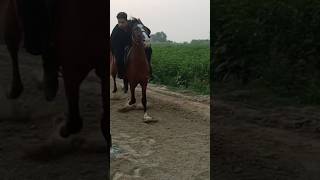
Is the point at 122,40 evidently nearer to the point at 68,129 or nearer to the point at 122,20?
the point at 122,20

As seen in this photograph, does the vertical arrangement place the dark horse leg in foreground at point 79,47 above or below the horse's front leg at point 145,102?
above

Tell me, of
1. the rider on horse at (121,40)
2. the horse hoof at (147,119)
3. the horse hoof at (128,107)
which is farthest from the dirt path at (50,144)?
the rider on horse at (121,40)

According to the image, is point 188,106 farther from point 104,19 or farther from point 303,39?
point 104,19

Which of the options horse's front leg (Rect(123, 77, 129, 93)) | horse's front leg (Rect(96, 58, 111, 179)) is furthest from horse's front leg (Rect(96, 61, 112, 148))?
horse's front leg (Rect(123, 77, 129, 93))

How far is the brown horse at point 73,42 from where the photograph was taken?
16.7ft

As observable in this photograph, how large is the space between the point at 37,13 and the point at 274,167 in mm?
3423

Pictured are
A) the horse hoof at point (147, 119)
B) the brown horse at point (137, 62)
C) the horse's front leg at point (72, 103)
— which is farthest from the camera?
the horse hoof at point (147, 119)

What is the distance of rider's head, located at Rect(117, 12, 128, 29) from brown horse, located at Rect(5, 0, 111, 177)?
3.31ft

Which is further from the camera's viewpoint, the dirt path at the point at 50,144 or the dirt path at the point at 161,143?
the dirt path at the point at 161,143

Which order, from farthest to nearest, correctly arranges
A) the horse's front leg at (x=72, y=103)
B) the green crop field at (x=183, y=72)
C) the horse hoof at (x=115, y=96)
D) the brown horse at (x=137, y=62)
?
the green crop field at (x=183, y=72) < the horse hoof at (x=115, y=96) < the brown horse at (x=137, y=62) < the horse's front leg at (x=72, y=103)

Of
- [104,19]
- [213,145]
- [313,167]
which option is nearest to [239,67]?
[213,145]

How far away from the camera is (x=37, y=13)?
5051 millimetres

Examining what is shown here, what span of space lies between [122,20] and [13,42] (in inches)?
63.0

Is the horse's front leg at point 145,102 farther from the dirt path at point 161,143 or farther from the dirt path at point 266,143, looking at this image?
the dirt path at point 266,143
